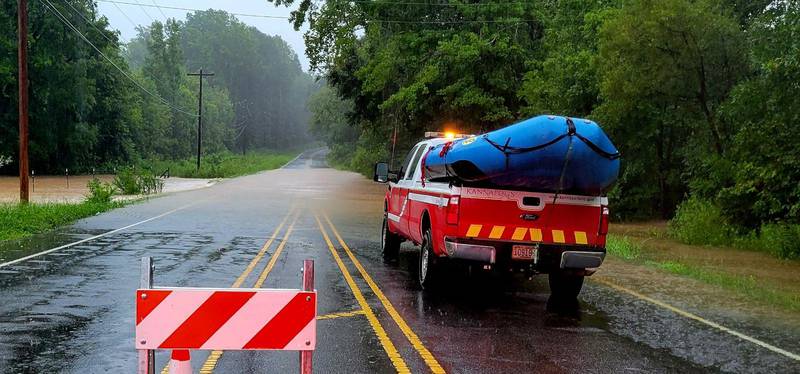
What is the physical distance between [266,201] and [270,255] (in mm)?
18427

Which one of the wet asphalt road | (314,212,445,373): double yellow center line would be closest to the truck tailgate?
the wet asphalt road

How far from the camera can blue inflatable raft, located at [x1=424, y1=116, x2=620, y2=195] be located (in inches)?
350

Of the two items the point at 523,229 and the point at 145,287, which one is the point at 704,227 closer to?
the point at 523,229

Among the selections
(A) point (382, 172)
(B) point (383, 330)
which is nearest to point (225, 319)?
(B) point (383, 330)

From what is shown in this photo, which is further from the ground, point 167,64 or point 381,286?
point 167,64

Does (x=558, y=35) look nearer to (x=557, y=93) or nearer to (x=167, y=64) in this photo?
(x=557, y=93)

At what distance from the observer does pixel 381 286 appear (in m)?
10.9

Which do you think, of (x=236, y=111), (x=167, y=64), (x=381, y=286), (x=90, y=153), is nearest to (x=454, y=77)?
(x=381, y=286)

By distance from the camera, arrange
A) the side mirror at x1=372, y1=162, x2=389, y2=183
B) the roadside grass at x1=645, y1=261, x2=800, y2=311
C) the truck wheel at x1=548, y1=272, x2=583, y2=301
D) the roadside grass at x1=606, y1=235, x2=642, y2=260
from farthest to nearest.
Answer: the roadside grass at x1=606, y1=235, x2=642, y2=260, the side mirror at x1=372, y1=162, x2=389, y2=183, the roadside grass at x1=645, y1=261, x2=800, y2=311, the truck wheel at x1=548, y1=272, x2=583, y2=301

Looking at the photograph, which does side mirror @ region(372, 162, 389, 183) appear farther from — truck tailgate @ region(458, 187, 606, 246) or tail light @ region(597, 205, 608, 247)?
tail light @ region(597, 205, 608, 247)

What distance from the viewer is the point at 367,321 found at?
8.30 metres

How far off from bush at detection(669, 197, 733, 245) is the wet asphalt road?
864cm

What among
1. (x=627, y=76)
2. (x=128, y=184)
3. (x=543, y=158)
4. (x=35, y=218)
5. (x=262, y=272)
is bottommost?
(x=128, y=184)

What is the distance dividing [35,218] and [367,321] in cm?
1435
